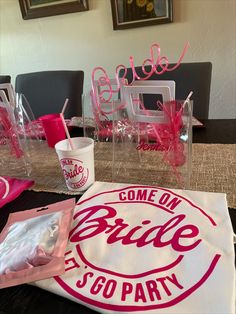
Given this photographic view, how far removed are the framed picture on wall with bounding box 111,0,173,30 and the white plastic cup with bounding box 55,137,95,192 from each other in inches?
54.0

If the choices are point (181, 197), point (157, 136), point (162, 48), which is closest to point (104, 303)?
point (181, 197)

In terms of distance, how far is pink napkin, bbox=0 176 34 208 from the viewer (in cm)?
62

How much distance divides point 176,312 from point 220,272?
3.4 inches

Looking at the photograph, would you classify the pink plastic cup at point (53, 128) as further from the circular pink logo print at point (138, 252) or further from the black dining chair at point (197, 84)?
the black dining chair at point (197, 84)

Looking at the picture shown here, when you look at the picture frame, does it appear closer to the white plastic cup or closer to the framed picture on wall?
the framed picture on wall

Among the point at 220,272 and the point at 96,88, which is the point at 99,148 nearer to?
the point at 96,88

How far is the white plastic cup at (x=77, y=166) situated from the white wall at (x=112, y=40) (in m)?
1.39

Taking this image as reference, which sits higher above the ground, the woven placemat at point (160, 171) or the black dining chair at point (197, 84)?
the black dining chair at point (197, 84)

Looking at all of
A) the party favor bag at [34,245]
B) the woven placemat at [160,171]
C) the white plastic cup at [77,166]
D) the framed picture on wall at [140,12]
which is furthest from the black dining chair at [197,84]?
the party favor bag at [34,245]

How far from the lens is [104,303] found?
0.34 m

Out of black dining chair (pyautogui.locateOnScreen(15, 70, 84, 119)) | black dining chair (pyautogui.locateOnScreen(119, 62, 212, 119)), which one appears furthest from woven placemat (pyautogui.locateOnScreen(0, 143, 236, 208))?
black dining chair (pyautogui.locateOnScreen(15, 70, 84, 119))

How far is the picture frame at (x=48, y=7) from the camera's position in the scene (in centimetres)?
181

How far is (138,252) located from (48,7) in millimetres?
1995

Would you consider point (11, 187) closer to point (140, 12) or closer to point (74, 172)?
point (74, 172)
